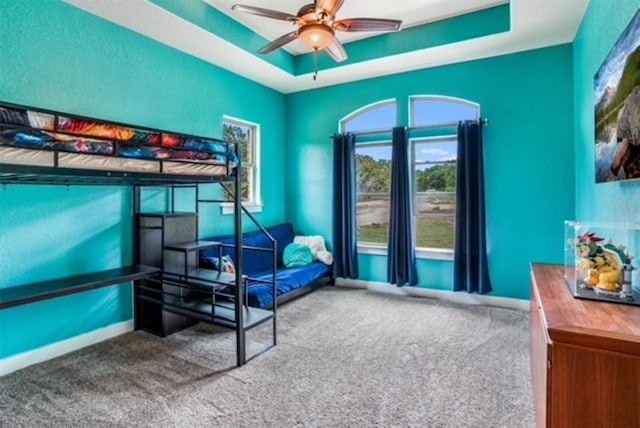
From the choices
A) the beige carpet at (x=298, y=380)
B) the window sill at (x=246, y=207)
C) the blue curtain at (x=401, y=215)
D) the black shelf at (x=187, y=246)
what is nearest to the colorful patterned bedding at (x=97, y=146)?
the black shelf at (x=187, y=246)

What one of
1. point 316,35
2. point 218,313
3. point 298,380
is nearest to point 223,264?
point 218,313

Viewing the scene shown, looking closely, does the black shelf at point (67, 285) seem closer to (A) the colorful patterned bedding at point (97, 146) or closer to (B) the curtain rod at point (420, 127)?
(A) the colorful patterned bedding at point (97, 146)

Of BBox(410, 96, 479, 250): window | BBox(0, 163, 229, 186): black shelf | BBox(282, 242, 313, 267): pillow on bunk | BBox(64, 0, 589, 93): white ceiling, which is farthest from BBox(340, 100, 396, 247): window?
BBox(0, 163, 229, 186): black shelf

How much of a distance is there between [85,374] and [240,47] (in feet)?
10.7

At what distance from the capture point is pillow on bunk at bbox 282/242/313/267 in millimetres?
4504

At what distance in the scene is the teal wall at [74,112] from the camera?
2.47 m

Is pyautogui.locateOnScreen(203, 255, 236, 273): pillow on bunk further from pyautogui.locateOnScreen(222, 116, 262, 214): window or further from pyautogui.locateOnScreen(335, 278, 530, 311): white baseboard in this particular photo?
pyautogui.locateOnScreen(335, 278, 530, 311): white baseboard

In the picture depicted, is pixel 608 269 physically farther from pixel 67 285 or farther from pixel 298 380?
pixel 67 285

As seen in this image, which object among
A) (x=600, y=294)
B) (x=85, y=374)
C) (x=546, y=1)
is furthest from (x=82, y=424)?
(x=546, y=1)

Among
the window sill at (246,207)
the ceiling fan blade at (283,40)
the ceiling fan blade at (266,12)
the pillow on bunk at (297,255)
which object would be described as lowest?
the pillow on bunk at (297,255)

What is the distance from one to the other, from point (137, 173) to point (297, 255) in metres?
2.65

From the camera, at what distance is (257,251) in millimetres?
4188

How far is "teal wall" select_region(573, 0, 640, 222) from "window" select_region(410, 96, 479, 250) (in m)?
1.12

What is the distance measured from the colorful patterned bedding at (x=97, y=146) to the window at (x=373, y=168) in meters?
2.49
